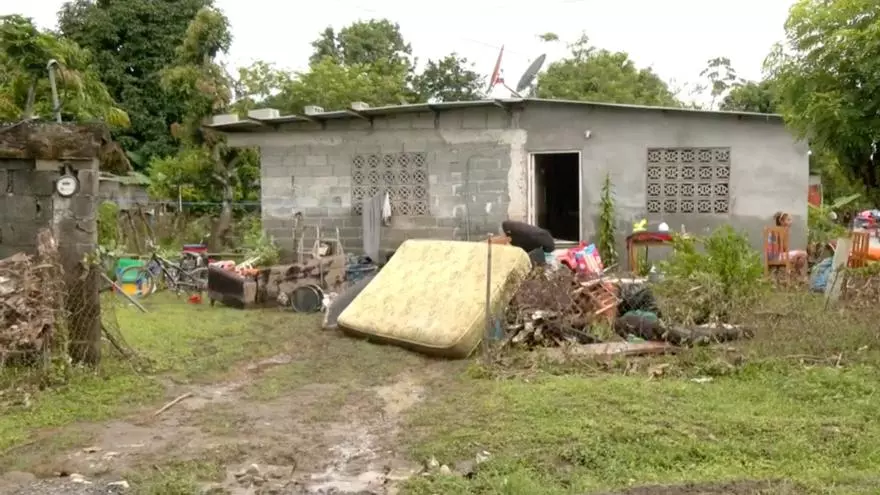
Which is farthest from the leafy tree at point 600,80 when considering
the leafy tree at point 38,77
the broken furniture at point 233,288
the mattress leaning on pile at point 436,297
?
the mattress leaning on pile at point 436,297

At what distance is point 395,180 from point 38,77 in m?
5.83

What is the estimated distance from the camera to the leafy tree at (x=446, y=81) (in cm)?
3591

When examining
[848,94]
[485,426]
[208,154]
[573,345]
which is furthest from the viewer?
[208,154]

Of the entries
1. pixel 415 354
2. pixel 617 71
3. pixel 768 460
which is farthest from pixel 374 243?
pixel 617 71

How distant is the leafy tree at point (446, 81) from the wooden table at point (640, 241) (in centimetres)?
2315

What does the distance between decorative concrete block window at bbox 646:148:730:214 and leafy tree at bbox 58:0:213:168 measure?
809 inches

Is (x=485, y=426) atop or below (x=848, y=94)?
below

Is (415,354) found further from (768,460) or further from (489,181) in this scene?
(489,181)

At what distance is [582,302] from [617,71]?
1025 inches

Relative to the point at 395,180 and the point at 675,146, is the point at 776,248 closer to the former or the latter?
the point at 675,146

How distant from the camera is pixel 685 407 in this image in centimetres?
575

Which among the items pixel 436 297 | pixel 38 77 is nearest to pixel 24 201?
pixel 436 297

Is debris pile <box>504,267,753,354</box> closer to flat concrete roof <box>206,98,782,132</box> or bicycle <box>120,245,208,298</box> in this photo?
flat concrete roof <box>206,98,782,132</box>

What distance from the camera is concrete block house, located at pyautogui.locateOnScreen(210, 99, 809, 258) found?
1335cm
